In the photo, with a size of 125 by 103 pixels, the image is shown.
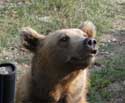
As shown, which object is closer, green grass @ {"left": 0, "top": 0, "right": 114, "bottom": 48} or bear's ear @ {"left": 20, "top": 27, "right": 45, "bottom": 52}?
bear's ear @ {"left": 20, "top": 27, "right": 45, "bottom": 52}

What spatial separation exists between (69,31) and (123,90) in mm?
2205

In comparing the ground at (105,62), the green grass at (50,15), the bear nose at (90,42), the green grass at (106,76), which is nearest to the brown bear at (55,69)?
the bear nose at (90,42)

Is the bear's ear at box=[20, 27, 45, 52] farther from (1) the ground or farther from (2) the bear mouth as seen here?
(1) the ground

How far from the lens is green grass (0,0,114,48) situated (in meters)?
8.91

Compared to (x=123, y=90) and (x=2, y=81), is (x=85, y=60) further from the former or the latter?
(x=123, y=90)

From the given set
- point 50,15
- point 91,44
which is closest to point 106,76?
point 50,15

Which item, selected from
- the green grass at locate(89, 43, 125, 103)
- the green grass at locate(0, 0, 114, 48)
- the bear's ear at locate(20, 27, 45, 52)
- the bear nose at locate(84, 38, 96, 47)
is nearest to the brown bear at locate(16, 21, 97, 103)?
the bear's ear at locate(20, 27, 45, 52)

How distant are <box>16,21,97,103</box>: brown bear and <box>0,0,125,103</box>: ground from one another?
5.15 feet

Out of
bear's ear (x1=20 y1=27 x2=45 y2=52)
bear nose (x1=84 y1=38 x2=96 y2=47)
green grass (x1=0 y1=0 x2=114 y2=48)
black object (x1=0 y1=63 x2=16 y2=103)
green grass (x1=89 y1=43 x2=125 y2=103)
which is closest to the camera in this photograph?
black object (x1=0 y1=63 x2=16 y2=103)

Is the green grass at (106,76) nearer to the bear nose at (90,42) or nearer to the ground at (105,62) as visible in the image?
the ground at (105,62)

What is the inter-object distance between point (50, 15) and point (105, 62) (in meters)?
2.17

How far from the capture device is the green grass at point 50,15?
8.91 metres

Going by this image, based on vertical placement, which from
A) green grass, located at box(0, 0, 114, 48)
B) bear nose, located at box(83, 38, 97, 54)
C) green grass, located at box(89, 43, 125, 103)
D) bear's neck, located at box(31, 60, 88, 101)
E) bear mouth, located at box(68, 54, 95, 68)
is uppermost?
bear nose, located at box(83, 38, 97, 54)

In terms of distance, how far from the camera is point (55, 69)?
4.93m
